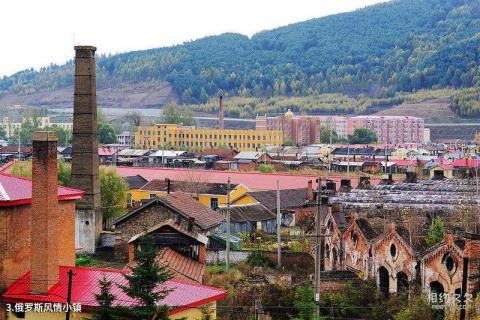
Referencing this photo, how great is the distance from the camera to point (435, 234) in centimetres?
2819

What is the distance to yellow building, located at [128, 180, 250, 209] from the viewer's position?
44000 millimetres

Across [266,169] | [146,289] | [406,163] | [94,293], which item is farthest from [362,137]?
[146,289]

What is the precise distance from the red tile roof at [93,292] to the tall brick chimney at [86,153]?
A: 13574 millimetres

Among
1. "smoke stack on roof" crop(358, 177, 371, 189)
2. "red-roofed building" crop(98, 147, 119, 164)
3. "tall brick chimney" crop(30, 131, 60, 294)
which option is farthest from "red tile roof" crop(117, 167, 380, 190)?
"tall brick chimney" crop(30, 131, 60, 294)

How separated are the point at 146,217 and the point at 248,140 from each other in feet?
275

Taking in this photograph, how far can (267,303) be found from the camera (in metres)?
24.5

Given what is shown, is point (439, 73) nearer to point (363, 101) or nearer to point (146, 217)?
point (363, 101)

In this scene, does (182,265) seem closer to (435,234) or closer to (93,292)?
(93,292)

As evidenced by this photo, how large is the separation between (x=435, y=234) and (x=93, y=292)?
Result: 1290 centimetres

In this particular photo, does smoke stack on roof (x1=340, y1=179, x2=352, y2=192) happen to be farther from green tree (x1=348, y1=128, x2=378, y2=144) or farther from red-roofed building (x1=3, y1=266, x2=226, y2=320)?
green tree (x1=348, y1=128, x2=378, y2=144)

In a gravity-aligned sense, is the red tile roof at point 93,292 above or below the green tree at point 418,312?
above

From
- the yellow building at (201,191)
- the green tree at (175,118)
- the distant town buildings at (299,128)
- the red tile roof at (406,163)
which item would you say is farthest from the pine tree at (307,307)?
the green tree at (175,118)

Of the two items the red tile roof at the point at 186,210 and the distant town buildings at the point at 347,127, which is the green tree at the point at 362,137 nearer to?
the distant town buildings at the point at 347,127

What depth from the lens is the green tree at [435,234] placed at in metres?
27.6
